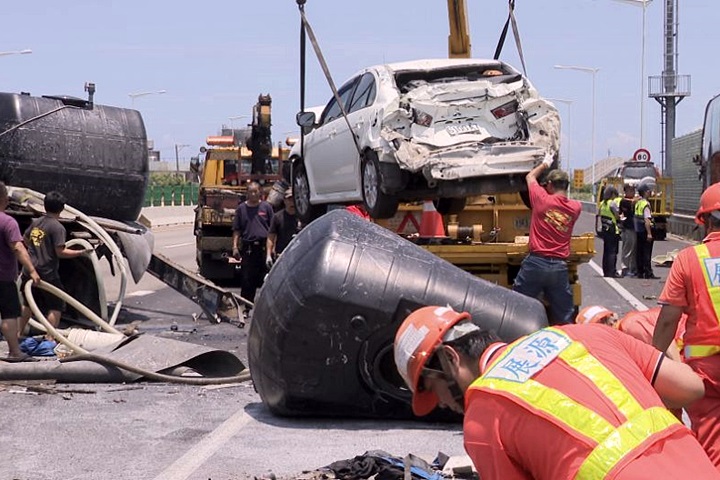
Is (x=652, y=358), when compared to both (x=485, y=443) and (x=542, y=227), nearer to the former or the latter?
(x=485, y=443)

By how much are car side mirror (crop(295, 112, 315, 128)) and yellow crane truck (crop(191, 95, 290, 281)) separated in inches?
186

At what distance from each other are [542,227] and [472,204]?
8.80 feet

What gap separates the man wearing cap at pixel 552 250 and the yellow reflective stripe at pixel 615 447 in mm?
7033

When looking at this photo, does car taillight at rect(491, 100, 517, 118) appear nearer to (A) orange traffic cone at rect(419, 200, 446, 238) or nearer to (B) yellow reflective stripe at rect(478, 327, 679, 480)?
(A) orange traffic cone at rect(419, 200, 446, 238)

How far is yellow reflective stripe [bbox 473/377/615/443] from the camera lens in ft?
8.77

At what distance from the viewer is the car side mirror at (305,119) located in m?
12.1

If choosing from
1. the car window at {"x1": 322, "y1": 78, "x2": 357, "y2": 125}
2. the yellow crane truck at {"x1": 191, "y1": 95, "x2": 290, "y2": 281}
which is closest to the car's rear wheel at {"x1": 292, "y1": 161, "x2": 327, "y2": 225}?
the car window at {"x1": 322, "y1": 78, "x2": 357, "y2": 125}

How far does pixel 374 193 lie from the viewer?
1098 centimetres

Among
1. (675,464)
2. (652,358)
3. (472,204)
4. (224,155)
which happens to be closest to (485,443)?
(675,464)

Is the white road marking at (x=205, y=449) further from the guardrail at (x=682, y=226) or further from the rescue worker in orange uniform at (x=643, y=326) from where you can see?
the guardrail at (x=682, y=226)

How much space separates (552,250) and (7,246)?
457 centimetres

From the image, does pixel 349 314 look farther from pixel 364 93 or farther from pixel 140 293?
pixel 140 293

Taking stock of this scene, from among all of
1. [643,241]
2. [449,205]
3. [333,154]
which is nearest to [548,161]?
[449,205]

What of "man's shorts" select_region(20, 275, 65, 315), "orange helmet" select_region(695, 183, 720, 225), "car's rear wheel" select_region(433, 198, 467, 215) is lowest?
"man's shorts" select_region(20, 275, 65, 315)
